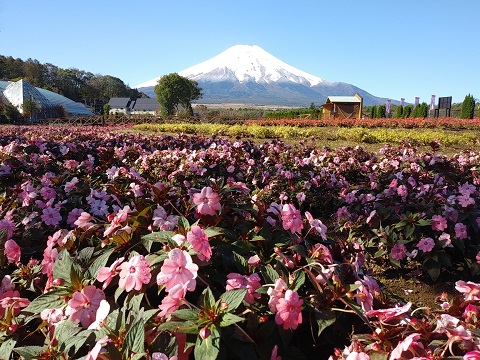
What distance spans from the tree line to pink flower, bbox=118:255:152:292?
264ft

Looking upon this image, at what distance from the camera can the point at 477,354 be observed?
660 millimetres

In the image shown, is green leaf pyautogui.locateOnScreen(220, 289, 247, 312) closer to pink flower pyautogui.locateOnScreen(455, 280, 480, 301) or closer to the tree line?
pink flower pyautogui.locateOnScreen(455, 280, 480, 301)

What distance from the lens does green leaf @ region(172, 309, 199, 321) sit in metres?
0.84

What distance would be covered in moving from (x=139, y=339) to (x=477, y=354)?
1.98 feet

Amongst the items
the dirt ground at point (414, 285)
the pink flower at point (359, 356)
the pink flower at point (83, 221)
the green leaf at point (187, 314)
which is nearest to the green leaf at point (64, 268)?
the pink flower at point (83, 221)

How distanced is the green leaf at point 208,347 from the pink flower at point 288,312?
17cm

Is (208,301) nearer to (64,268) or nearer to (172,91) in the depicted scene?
(64,268)

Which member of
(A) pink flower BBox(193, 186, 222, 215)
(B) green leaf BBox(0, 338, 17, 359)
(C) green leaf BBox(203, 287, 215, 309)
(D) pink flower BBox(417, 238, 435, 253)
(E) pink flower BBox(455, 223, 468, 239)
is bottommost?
(D) pink flower BBox(417, 238, 435, 253)

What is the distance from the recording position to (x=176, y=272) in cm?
88

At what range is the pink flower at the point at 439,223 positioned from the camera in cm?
240

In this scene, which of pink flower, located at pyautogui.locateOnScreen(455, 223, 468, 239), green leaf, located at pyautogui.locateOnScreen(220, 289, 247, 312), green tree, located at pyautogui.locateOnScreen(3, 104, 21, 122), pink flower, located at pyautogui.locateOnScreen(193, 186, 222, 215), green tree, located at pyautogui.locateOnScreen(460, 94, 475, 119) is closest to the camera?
green leaf, located at pyautogui.locateOnScreen(220, 289, 247, 312)

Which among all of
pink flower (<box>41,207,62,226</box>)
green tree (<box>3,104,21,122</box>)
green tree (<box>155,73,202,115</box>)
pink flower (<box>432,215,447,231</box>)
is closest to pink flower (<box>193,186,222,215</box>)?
pink flower (<box>41,207,62,226</box>)

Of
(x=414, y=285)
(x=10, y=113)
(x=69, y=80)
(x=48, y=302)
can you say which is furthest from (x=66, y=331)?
(x=69, y=80)

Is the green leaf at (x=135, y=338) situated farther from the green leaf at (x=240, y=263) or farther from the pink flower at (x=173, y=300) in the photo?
the green leaf at (x=240, y=263)
